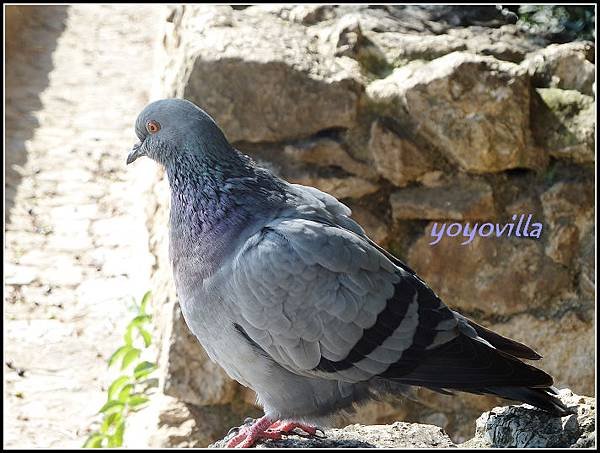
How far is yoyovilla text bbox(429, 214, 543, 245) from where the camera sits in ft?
14.3

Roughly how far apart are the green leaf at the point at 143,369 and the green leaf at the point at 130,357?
0.07 meters

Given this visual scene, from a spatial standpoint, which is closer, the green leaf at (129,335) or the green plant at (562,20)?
the green plant at (562,20)

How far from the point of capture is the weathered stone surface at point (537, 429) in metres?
3.08

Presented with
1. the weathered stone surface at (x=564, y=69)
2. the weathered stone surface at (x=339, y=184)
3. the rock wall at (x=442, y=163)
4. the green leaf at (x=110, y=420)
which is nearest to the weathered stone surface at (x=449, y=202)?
the rock wall at (x=442, y=163)

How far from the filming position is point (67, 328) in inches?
238

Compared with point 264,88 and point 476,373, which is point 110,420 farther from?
point 476,373

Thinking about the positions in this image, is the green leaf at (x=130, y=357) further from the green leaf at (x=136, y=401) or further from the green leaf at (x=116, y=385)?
the green leaf at (x=136, y=401)

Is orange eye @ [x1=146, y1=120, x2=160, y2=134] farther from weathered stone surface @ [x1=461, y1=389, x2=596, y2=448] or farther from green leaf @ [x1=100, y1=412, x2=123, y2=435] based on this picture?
green leaf @ [x1=100, y1=412, x2=123, y2=435]

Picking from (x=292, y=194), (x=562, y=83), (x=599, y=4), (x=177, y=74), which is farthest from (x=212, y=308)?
(x=599, y=4)

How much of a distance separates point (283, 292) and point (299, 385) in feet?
1.19

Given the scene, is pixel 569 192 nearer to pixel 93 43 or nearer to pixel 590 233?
pixel 590 233

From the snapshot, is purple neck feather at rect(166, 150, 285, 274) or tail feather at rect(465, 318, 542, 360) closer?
purple neck feather at rect(166, 150, 285, 274)

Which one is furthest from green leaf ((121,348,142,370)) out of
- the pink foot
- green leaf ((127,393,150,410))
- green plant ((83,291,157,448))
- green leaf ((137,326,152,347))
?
the pink foot

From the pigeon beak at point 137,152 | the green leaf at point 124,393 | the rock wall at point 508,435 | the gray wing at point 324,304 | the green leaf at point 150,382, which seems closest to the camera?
A: the gray wing at point 324,304
